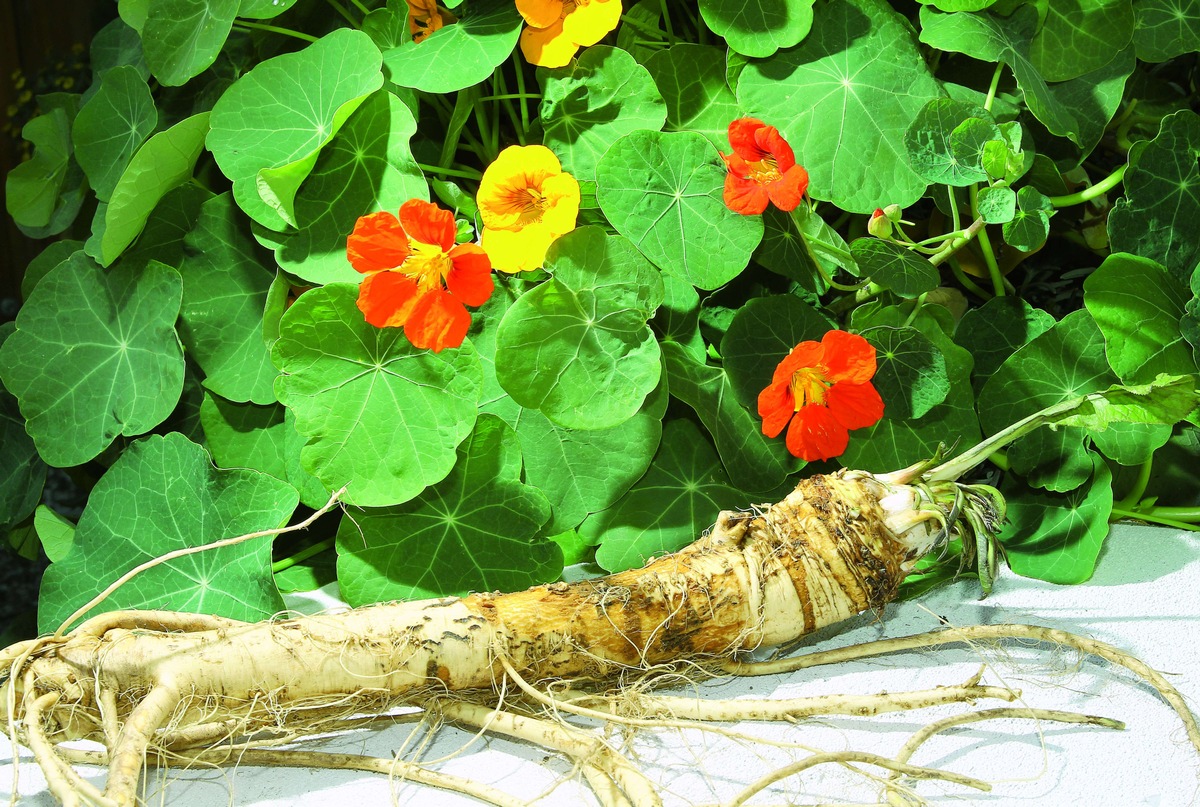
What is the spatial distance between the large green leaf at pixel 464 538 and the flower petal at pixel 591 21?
54 cm

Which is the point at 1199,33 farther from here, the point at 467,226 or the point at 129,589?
the point at 129,589

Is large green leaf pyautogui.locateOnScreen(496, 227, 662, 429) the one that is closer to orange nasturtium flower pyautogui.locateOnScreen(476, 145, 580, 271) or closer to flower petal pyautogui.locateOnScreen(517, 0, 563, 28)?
orange nasturtium flower pyautogui.locateOnScreen(476, 145, 580, 271)

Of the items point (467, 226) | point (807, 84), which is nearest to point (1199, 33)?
point (807, 84)

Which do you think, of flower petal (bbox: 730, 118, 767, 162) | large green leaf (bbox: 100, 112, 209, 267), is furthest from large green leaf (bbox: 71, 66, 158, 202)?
flower petal (bbox: 730, 118, 767, 162)

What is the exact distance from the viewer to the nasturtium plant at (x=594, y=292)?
1209mm

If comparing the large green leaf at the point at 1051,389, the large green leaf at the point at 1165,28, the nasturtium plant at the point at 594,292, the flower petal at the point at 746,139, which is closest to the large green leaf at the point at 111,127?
the nasturtium plant at the point at 594,292

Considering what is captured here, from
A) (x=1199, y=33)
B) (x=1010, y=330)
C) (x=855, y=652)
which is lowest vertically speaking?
(x=855, y=652)

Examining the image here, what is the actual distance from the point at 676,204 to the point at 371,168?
0.43 m

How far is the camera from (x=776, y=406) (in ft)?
3.92

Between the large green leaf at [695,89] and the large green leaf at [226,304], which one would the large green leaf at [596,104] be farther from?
the large green leaf at [226,304]

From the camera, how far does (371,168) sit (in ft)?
4.25

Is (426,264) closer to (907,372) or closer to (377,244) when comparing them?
(377,244)

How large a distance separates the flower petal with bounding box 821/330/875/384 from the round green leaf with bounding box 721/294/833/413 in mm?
139

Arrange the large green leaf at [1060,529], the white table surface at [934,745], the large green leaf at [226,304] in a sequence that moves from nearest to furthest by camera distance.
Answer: the white table surface at [934,745], the large green leaf at [1060,529], the large green leaf at [226,304]
